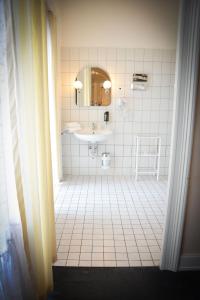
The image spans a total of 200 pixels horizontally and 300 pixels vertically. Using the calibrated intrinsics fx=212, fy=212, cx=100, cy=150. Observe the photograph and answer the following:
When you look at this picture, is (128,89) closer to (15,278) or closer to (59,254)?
(59,254)

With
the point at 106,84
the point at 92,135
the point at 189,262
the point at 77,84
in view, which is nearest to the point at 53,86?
the point at 77,84

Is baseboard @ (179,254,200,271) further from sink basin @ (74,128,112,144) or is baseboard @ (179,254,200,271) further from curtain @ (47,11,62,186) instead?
curtain @ (47,11,62,186)

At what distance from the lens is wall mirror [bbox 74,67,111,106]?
3518mm

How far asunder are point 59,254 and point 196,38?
2.02 metres

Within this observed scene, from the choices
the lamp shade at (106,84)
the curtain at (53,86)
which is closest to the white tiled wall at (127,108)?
the lamp shade at (106,84)

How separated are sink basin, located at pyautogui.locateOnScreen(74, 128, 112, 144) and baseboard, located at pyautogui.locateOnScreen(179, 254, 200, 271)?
6.45 ft

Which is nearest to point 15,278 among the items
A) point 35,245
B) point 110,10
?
point 35,245

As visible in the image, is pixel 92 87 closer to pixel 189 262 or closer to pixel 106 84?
pixel 106 84

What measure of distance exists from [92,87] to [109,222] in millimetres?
2208

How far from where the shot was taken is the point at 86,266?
1794mm

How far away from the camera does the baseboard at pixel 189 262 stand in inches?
68.6

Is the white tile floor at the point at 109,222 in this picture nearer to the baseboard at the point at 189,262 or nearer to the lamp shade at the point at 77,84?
the baseboard at the point at 189,262

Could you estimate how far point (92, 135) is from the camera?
10.5 ft

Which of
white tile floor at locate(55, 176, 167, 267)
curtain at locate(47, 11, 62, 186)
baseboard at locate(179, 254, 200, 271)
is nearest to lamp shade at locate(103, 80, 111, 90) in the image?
curtain at locate(47, 11, 62, 186)
